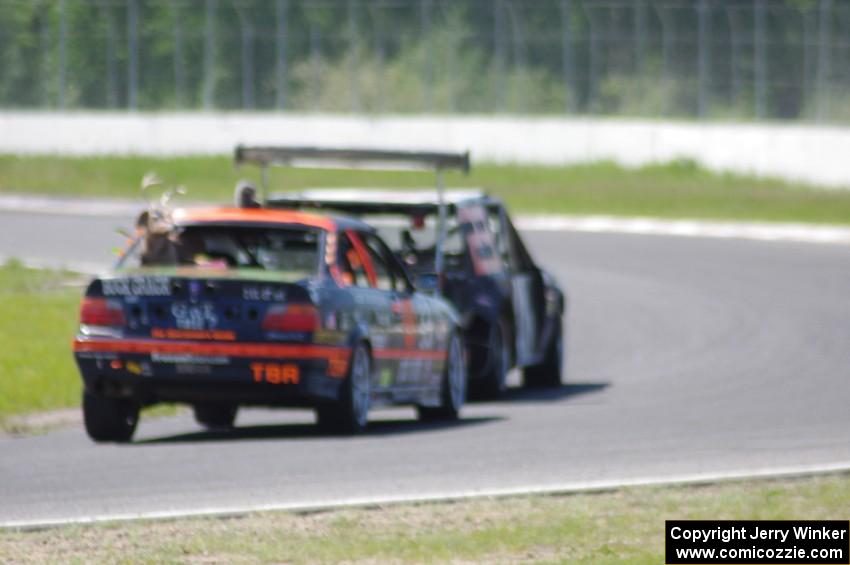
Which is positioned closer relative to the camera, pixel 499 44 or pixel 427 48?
pixel 499 44

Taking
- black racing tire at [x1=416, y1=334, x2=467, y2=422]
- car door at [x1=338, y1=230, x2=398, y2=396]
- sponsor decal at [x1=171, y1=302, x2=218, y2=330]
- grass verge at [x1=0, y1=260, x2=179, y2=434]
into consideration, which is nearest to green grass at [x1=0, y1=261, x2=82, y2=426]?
grass verge at [x1=0, y1=260, x2=179, y2=434]

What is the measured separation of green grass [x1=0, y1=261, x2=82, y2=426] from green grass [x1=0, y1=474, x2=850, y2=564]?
6.15 m

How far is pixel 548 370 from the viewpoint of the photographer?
63.7 ft

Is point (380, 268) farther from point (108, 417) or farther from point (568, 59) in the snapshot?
point (568, 59)

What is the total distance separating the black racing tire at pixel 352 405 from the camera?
14.0 m

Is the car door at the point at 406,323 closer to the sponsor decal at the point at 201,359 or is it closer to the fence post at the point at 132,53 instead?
the sponsor decal at the point at 201,359

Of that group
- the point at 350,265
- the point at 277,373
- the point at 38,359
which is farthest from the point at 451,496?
the point at 38,359

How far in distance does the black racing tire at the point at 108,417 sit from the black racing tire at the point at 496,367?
4.21m

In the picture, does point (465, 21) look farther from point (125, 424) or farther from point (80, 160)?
point (125, 424)

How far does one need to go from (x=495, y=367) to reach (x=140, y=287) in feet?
15.6

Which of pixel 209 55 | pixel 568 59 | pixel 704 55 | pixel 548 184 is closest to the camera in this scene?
pixel 548 184

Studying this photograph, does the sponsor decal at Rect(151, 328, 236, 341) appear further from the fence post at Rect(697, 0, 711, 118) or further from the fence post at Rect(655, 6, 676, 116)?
the fence post at Rect(655, 6, 676, 116)

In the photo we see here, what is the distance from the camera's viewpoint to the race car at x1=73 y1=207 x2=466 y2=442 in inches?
535

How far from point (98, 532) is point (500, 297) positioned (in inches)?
335
